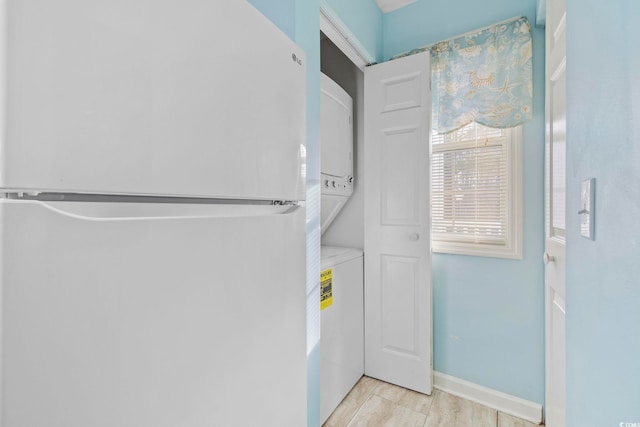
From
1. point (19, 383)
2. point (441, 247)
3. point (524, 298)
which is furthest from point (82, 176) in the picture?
point (524, 298)

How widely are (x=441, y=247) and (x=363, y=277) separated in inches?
23.4

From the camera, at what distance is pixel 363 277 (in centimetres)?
208

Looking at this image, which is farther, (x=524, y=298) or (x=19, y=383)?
(x=524, y=298)

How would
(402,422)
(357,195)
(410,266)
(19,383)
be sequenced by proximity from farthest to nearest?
(357,195), (410,266), (402,422), (19,383)

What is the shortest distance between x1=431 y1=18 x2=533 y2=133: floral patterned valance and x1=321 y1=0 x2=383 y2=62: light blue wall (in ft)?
1.40

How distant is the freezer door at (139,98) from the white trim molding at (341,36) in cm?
97

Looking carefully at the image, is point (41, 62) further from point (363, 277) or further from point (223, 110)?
point (363, 277)

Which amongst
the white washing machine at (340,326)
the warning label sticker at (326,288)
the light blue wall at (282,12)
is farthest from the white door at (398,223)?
the light blue wall at (282,12)

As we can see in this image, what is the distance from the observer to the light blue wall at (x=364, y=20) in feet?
5.40

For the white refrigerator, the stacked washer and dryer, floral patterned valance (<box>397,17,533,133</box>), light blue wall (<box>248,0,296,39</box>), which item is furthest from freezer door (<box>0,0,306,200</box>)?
floral patterned valance (<box>397,17,533,133</box>)

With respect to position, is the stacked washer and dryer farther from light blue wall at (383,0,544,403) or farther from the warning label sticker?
light blue wall at (383,0,544,403)

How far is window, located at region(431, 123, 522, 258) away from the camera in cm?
176
